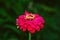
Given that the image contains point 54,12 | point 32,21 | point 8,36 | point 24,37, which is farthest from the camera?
point 54,12

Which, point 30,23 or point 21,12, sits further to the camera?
point 21,12

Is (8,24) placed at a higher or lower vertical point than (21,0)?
lower

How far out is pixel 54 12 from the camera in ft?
11.1

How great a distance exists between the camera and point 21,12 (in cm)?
303

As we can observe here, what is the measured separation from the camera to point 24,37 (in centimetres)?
296

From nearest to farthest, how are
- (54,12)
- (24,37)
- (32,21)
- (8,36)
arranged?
(32,21), (24,37), (8,36), (54,12)

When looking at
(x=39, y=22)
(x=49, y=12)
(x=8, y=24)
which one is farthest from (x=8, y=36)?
(x=39, y=22)

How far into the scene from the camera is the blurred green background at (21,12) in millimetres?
3094

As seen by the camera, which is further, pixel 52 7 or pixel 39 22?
pixel 52 7

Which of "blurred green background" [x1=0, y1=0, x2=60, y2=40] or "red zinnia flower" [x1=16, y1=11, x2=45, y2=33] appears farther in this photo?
"blurred green background" [x1=0, y1=0, x2=60, y2=40]

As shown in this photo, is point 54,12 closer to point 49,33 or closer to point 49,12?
point 49,12

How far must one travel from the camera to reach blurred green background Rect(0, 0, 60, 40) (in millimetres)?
3094

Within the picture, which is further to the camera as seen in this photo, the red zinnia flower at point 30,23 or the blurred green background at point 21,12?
the blurred green background at point 21,12

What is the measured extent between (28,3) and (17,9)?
0.13 meters
